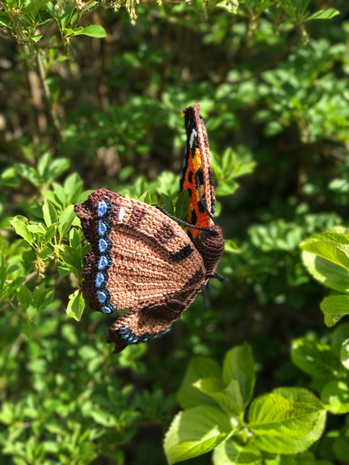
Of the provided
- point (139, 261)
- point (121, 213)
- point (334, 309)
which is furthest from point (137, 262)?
point (334, 309)

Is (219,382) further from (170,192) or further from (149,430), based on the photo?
(149,430)

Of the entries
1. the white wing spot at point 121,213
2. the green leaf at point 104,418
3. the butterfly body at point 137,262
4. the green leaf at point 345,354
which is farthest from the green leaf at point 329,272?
the green leaf at point 104,418

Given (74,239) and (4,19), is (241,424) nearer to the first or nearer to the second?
(74,239)

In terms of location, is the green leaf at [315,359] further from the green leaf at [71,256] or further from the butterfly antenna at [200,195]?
the green leaf at [71,256]

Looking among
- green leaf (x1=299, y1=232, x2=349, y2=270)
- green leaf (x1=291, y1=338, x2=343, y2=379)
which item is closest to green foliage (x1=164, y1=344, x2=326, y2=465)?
green leaf (x1=291, y1=338, x2=343, y2=379)

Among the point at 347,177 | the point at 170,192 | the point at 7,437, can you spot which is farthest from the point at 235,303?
the point at 7,437

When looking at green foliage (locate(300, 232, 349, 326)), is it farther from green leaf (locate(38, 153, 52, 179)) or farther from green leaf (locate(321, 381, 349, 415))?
green leaf (locate(38, 153, 52, 179))
